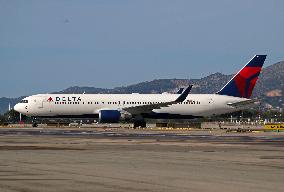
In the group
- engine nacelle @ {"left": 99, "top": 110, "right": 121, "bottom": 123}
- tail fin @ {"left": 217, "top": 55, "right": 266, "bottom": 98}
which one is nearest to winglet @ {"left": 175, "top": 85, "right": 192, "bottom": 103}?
engine nacelle @ {"left": 99, "top": 110, "right": 121, "bottom": 123}

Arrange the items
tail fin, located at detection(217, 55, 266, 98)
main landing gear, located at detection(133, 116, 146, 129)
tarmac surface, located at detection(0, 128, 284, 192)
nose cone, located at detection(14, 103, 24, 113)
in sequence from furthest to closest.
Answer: tail fin, located at detection(217, 55, 266, 98) < nose cone, located at detection(14, 103, 24, 113) < main landing gear, located at detection(133, 116, 146, 129) < tarmac surface, located at detection(0, 128, 284, 192)

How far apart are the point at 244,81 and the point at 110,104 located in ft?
58.9

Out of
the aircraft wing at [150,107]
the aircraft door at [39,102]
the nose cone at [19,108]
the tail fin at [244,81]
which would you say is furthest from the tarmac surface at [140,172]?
the tail fin at [244,81]

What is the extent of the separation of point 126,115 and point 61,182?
2678 inches

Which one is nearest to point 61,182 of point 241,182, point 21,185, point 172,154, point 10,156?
point 21,185

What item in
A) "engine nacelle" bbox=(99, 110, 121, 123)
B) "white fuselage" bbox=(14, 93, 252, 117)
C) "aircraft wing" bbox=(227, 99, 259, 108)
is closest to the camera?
"engine nacelle" bbox=(99, 110, 121, 123)

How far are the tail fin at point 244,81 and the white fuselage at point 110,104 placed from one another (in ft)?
3.31

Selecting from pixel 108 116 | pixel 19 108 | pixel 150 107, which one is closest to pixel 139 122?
pixel 150 107

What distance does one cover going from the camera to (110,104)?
87.4 m

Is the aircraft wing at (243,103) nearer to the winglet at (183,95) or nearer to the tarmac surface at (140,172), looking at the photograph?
the winglet at (183,95)

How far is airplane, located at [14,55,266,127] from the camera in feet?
283

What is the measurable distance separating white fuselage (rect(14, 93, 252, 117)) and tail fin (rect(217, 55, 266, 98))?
Answer: 1.01 metres

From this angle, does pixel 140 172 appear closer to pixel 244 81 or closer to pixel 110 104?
pixel 110 104

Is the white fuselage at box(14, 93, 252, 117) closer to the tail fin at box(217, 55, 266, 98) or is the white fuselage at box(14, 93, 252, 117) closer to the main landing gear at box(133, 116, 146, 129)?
the tail fin at box(217, 55, 266, 98)
